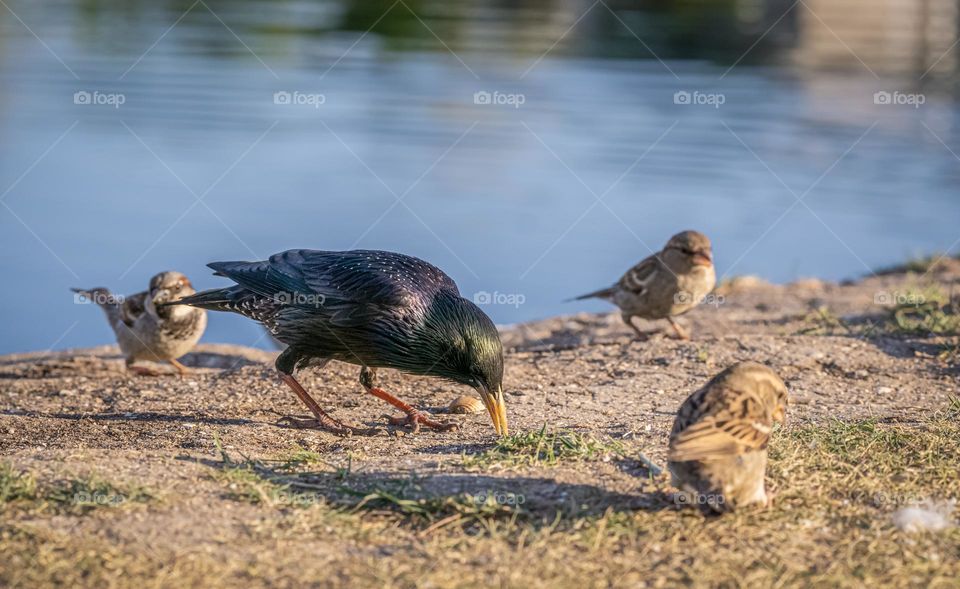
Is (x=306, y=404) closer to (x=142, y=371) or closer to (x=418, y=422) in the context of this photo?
(x=418, y=422)

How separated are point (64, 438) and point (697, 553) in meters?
3.57

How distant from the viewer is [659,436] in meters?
5.97

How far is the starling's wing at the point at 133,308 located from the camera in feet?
29.5

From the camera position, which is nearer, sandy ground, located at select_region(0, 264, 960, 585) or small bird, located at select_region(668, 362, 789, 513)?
small bird, located at select_region(668, 362, 789, 513)

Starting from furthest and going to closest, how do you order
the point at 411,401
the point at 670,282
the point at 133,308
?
1. the point at 670,282
2. the point at 133,308
3. the point at 411,401

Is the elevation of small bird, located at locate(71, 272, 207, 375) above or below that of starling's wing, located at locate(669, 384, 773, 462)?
above

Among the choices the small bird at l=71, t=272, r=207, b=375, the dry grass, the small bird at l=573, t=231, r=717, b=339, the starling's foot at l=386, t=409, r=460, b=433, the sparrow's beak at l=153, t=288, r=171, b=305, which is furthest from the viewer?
the small bird at l=573, t=231, r=717, b=339

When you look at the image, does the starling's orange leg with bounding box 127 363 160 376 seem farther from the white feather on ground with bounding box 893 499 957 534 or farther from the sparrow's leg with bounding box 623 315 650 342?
the white feather on ground with bounding box 893 499 957 534

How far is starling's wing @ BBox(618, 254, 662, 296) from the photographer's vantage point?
30.6ft

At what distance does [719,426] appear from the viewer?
4.84 m

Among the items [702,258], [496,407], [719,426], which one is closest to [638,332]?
[702,258]

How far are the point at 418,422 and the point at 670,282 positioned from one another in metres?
3.29

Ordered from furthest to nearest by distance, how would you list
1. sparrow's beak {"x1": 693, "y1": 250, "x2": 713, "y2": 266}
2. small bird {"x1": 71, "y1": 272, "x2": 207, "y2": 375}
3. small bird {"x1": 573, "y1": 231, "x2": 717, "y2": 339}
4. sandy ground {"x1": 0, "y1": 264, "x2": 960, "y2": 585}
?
sparrow's beak {"x1": 693, "y1": 250, "x2": 713, "y2": 266} → small bird {"x1": 573, "y1": 231, "x2": 717, "y2": 339} → small bird {"x1": 71, "y1": 272, "x2": 207, "y2": 375} → sandy ground {"x1": 0, "y1": 264, "x2": 960, "y2": 585}

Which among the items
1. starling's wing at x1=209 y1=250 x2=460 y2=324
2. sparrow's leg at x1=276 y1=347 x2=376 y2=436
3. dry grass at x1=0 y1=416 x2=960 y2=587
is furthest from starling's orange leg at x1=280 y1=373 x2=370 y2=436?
dry grass at x1=0 y1=416 x2=960 y2=587
